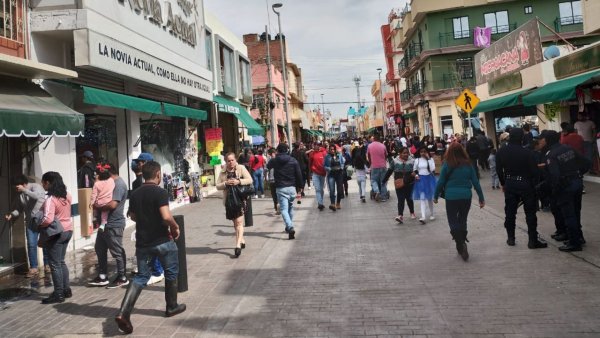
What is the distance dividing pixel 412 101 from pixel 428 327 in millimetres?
40860

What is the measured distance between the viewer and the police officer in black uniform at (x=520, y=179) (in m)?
6.81

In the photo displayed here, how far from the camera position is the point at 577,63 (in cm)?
1280

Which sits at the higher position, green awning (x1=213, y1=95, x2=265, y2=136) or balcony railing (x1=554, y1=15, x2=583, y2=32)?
balcony railing (x1=554, y1=15, x2=583, y2=32)

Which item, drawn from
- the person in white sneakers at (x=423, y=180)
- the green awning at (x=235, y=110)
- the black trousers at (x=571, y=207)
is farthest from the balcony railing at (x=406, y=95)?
the black trousers at (x=571, y=207)

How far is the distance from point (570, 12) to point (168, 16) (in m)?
34.0

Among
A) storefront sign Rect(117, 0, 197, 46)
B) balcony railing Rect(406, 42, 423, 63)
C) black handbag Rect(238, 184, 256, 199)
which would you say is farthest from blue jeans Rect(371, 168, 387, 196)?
balcony railing Rect(406, 42, 423, 63)

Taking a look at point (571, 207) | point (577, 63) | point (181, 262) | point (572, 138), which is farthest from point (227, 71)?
point (571, 207)

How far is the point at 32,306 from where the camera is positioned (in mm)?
5723

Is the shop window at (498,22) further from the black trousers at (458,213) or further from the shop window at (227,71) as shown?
the black trousers at (458,213)

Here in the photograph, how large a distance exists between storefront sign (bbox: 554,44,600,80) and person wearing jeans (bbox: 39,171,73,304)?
39.0 ft

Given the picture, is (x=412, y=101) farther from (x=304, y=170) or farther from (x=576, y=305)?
(x=576, y=305)

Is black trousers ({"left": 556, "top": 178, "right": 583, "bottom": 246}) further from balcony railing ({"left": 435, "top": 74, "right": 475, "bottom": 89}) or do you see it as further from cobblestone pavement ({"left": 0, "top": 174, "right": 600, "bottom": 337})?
balcony railing ({"left": 435, "top": 74, "right": 475, "bottom": 89})

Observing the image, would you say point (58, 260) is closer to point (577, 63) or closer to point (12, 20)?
point (12, 20)

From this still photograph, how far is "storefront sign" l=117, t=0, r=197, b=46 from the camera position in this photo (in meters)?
11.5
